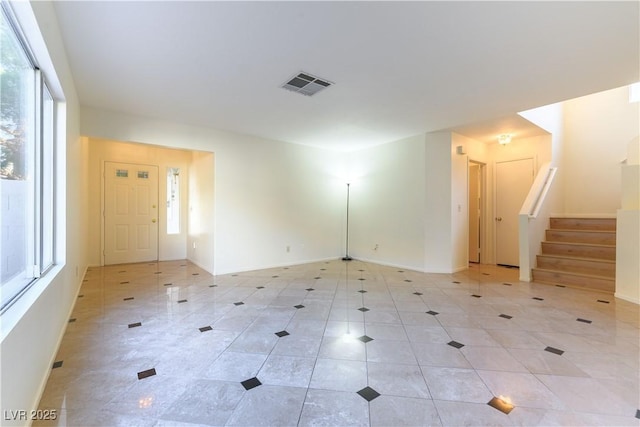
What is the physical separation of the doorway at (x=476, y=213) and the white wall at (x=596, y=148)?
1.64m

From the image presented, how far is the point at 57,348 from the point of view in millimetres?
2238

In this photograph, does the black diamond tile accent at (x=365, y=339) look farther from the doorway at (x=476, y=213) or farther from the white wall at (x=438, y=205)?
the doorway at (x=476, y=213)

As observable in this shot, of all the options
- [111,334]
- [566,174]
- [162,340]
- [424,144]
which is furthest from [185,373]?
[566,174]

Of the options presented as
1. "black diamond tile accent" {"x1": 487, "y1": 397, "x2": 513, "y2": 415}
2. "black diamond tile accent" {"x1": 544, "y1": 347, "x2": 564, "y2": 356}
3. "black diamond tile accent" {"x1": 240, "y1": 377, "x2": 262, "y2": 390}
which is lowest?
"black diamond tile accent" {"x1": 240, "y1": 377, "x2": 262, "y2": 390}

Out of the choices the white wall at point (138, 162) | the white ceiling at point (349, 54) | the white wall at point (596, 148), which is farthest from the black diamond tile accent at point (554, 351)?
the white wall at point (138, 162)

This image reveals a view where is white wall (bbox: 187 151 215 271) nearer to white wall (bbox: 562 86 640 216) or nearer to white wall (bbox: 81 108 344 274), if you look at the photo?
white wall (bbox: 81 108 344 274)

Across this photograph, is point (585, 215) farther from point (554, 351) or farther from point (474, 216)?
point (554, 351)

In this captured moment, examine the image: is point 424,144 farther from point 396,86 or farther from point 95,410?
point 95,410

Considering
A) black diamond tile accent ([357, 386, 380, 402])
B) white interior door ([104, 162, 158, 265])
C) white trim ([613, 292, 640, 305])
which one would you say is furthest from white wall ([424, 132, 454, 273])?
white interior door ([104, 162, 158, 265])

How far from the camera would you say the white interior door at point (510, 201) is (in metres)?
5.57

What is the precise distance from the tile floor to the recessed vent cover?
2605mm

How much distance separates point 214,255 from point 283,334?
274 cm

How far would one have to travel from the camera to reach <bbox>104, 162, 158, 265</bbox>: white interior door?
555 cm

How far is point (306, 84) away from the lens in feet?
9.99
